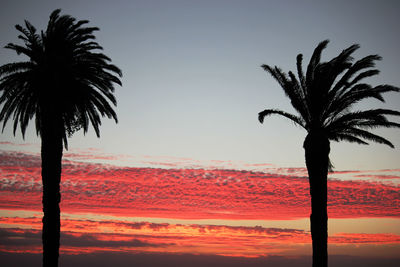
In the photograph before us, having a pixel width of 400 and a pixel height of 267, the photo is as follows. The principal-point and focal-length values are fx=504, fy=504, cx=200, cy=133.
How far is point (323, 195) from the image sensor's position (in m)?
27.5

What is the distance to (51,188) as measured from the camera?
26.3 metres

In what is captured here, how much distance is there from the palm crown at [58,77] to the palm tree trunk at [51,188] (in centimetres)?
100

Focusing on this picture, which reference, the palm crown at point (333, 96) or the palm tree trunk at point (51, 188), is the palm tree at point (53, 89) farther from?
the palm crown at point (333, 96)

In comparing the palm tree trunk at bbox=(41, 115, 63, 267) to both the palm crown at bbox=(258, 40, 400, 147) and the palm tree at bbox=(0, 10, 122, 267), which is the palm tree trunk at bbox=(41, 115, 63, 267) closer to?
the palm tree at bbox=(0, 10, 122, 267)

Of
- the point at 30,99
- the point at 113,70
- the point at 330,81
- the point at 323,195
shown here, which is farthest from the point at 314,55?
the point at 30,99

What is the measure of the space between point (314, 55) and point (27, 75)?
16.0m

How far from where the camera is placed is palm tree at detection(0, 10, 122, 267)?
86.3ft

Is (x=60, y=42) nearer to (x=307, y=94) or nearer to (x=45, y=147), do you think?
(x=45, y=147)

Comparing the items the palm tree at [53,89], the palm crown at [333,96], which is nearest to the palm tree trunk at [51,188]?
the palm tree at [53,89]

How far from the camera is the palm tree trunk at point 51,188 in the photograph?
25.8 meters

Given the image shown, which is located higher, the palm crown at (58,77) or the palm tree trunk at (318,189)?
the palm crown at (58,77)

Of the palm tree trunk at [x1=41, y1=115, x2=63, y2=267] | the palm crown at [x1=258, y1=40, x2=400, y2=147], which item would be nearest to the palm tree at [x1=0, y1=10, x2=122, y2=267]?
the palm tree trunk at [x1=41, y1=115, x2=63, y2=267]

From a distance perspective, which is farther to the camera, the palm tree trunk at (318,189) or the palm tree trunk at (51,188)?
the palm tree trunk at (318,189)

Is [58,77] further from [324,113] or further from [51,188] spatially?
[324,113]
